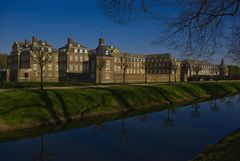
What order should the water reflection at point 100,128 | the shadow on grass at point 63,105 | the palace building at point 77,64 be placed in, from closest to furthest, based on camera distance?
the water reflection at point 100,128
the shadow on grass at point 63,105
the palace building at point 77,64

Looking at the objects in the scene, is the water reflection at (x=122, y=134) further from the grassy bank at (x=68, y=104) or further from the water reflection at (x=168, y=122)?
the grassy bank at (x=68, y=104)

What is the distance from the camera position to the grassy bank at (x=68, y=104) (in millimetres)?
20092

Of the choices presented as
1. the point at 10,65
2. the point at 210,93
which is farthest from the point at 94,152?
the point at 10,65

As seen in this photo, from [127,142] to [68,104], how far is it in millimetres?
10198

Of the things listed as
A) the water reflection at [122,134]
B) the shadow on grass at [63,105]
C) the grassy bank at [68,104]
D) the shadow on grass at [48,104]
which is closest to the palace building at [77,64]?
the grassy bank at [68,104]

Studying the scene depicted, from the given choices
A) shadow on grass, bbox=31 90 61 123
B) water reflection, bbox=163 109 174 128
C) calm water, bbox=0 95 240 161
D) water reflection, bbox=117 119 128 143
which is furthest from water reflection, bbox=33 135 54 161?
water reflection, bbox=163 109 174 128

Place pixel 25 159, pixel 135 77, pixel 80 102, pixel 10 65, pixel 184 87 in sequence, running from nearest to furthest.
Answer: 1. pixel 25 159
2. pixel 80 102
3. pixel 184 87
4. pixel 135 77
5. pixel 10 65

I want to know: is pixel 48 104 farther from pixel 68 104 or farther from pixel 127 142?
pixel 127 142

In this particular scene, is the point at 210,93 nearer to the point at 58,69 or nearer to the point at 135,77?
the point at 135,77

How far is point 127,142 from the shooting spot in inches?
637

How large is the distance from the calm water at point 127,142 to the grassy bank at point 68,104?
2811 millimetres

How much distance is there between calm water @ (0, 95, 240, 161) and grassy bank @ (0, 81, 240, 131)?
111 inches

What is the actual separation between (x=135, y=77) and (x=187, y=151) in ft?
184

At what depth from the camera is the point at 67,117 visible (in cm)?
2236
